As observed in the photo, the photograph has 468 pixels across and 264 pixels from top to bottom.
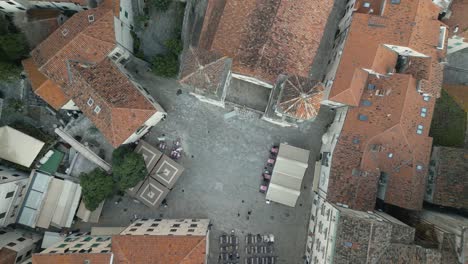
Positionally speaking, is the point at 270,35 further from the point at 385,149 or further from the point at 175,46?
the point at 385,149

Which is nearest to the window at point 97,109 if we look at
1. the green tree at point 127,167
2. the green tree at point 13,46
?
the green tree at point 127,167

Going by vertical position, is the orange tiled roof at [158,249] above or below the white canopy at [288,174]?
below

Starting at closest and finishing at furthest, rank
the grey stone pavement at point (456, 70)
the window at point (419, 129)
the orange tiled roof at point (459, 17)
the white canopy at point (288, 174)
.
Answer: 1. the window at point (419, 129)
2. the orange tiled roof at point (459, 17)
3. the white canopy at point (288, 174)
4. the grey stone pavement at point (456, 70)

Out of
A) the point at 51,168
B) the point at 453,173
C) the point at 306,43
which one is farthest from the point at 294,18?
the point at 51,168

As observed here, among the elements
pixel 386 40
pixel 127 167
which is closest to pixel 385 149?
pixel 386 40

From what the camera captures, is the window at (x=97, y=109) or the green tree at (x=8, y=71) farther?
the green tree at (x=8, y=71)

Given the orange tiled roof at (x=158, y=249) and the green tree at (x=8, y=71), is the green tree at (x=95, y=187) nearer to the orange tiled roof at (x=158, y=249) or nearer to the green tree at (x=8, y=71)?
the orange tiled roof at (x=158, y=249)

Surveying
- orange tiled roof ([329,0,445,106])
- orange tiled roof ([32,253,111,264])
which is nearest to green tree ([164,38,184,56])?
orange tiled roof ([329,0,445,106])
